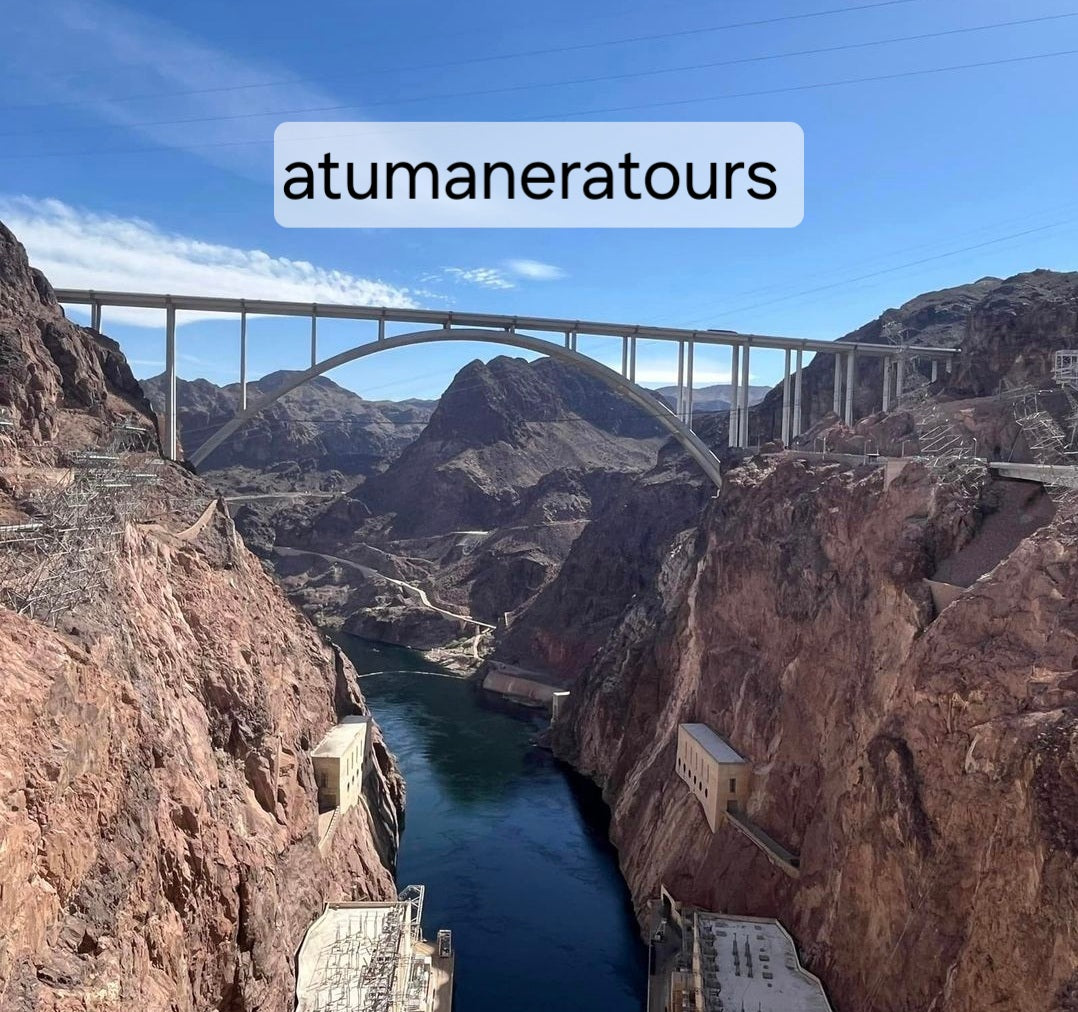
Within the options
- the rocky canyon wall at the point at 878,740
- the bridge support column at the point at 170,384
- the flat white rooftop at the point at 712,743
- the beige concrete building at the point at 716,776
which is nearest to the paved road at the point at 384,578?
the rocky canyon wall at the point at 878,740

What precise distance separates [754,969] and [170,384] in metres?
29.6

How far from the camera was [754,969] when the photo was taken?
2064cm

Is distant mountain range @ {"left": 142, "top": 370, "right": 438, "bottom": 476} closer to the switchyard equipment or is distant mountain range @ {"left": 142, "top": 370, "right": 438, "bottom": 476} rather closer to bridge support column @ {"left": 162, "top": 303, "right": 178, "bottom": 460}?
bridge support column @ {"left": 162, "top": 303, "right": 178, "bottom": 460}

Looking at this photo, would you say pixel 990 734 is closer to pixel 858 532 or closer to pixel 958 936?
→ pixel 958 936

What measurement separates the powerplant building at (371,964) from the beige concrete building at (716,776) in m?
9.18

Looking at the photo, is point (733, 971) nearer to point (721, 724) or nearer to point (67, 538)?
point (721, 724)

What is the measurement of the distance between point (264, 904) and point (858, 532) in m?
19.0

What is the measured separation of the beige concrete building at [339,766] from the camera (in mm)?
28433

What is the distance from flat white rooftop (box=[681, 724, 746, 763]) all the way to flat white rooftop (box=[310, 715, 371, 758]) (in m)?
12.0

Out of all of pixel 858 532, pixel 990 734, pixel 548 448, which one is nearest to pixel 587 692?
pixel 858 532

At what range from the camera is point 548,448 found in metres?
114

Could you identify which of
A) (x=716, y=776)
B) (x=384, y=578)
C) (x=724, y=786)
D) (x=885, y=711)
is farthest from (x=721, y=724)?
(x=384, y=578)

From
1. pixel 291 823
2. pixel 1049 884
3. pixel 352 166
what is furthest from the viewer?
pixel 291 823

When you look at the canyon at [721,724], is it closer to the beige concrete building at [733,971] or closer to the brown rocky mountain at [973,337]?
the brown rocky mountain at [973,337]
